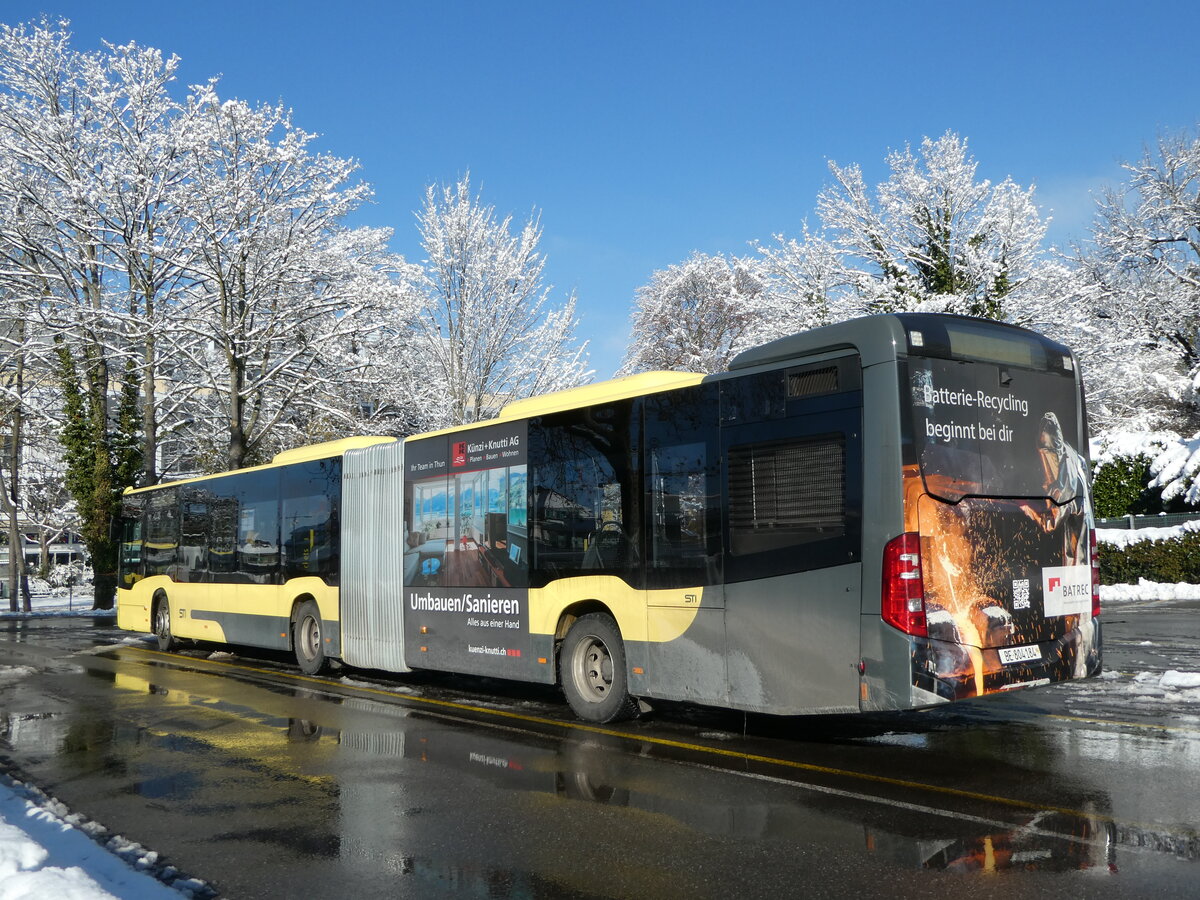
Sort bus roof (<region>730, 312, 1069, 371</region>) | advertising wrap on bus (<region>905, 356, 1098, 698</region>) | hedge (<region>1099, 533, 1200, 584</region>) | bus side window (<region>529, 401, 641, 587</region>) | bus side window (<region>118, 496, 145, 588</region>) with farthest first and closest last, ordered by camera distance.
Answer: hedge (<region>1099, 533, 1200, 584</region>) < bus side window (<region>118, 496, 145, 588</region>) < bus side window (<region>529, 401, 641, 587</region>) < bus roof (<region>730, 312, 1069, 371</region>) < advertising wrap on bus (<region>905, 356, 1098, 698</region>)

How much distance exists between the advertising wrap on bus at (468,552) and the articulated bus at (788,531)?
0.03 m

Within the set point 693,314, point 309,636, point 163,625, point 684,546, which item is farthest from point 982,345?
point 693,314

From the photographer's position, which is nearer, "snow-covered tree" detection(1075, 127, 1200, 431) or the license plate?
the license plate

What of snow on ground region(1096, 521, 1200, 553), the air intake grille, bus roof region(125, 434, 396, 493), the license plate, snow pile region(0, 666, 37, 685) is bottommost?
snow pile region(0, 666, 37, 685)

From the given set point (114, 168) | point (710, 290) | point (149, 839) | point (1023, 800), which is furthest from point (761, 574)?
point (710, 290)

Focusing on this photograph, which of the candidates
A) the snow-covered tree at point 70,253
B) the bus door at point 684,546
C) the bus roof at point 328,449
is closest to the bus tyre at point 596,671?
the bus door at point 684,546

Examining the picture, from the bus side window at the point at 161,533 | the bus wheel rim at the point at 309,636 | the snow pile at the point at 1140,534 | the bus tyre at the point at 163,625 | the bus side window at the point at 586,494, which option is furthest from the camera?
the snow pile at the point at 1140,534

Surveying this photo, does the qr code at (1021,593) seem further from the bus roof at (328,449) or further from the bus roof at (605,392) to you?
the bus roof at (328,449)

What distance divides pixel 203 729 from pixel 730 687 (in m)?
5.18

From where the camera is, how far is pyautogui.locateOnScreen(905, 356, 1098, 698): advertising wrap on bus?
7.33 m

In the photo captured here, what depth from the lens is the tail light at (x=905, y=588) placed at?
718 centimetres

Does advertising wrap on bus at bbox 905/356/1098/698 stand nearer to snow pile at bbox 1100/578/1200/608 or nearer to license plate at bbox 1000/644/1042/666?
license plate at bbox 1000/644/1042/666

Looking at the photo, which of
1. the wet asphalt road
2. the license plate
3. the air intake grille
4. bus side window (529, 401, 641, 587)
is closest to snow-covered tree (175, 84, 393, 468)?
the wet asphalt road

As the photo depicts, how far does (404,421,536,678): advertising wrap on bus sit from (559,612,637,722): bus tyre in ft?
2.16
